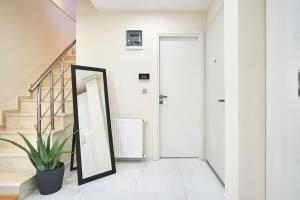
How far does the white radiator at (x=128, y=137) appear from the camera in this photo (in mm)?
3346

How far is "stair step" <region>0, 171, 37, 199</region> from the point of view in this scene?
217 cm

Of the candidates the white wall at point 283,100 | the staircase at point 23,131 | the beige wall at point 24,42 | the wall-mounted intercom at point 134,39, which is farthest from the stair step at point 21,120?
the white wall at point 283,100

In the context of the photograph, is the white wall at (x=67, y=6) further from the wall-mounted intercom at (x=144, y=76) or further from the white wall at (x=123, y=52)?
the wall-mounted intercom at (x=144, y=76)

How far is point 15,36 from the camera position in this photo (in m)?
3.52

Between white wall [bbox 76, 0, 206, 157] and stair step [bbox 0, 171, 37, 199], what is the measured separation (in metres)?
1.52

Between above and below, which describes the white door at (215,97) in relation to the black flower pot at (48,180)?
above

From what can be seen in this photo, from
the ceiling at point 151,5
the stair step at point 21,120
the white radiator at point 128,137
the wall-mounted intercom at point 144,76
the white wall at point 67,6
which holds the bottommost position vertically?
the white radiator at point 128,137

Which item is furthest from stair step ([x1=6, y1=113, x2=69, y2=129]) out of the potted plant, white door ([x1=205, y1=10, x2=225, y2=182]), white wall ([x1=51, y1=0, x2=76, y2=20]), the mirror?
white wall ([x1=51, y1=0, x2=76, y2=20])

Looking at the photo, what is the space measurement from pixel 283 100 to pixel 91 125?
225cm

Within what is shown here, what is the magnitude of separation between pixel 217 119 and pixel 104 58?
2040 millimetres

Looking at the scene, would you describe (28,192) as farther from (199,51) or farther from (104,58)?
(199,51)

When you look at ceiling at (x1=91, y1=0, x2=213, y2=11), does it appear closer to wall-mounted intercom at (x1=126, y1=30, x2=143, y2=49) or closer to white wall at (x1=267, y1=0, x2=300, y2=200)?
wall-mounted intercom at (x1=126, y1=30, x2=143, y2=49)

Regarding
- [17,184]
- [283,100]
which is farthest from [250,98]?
[17,184]

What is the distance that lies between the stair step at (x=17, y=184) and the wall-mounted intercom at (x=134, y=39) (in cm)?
230
